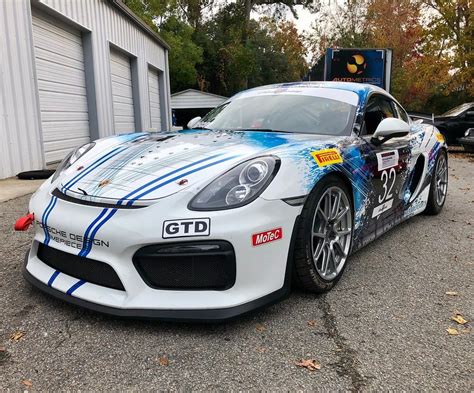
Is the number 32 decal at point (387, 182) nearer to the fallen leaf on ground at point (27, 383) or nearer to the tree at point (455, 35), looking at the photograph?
the fallen leaf on ground at point (27, 383)

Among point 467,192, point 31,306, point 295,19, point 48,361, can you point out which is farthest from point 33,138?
point 295,19

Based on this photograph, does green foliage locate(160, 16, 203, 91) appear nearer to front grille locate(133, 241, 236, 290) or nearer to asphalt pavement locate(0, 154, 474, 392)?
asphalt pavement locate(0, 154, 474, 392)

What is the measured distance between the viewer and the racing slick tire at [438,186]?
458cm

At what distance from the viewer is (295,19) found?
1559 inches

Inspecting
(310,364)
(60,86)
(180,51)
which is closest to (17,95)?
(60,86)

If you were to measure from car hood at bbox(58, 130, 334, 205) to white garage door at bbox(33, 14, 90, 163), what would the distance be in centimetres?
588

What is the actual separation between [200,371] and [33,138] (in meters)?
6.49

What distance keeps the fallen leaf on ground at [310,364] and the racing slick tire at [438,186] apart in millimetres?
3139

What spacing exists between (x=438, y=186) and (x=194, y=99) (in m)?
23.8

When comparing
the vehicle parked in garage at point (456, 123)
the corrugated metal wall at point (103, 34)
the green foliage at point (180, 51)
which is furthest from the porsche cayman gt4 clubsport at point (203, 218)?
the green foliage at point (180, 51)

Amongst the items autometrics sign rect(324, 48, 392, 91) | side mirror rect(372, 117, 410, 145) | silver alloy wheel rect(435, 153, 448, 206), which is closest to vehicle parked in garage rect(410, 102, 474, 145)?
autometrics sign rect(324, 48, 392, 91)

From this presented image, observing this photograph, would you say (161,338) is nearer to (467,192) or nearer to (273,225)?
(273,225)

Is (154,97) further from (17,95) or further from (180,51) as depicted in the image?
(180,51)

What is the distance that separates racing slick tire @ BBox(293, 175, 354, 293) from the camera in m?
2.40
